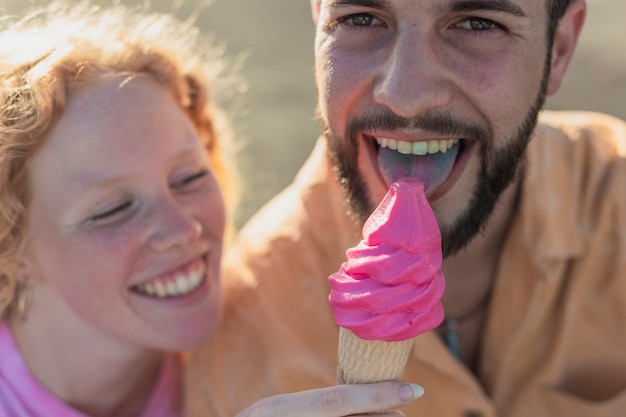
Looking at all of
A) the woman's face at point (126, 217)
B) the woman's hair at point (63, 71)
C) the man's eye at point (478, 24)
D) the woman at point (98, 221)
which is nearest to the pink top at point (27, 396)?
the woman at point (98, 221)

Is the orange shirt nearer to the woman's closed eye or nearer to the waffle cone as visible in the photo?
the woman's closed eye

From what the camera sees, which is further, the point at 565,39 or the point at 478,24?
the point at 565,39

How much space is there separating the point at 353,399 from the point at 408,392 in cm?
14

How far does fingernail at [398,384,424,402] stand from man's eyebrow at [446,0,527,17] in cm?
114

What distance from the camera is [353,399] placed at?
2127 mm

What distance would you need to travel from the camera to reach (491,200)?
2807 mm

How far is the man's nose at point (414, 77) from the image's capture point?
2.44 meters

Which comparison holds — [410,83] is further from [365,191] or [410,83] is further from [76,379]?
[76,379]

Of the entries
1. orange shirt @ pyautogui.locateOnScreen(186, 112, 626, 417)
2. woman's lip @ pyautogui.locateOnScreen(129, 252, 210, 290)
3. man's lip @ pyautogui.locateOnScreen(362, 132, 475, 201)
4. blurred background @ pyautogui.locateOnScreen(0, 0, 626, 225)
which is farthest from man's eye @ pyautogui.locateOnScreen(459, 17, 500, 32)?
blurred background @ pyautogui.locateOnScreen(0, 0, 626, 225)

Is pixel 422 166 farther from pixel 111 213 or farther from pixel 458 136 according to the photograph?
pixel 111 213

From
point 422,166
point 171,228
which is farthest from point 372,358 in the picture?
point 171,228

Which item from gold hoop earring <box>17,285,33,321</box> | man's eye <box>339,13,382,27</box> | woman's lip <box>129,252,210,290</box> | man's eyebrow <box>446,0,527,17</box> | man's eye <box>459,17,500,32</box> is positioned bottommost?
gold hoop earring <box>17,285,33,321</box>

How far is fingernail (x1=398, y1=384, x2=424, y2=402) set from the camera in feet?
6.88

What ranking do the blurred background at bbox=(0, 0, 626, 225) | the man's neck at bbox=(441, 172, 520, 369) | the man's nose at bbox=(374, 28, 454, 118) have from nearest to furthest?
the man's nose at bbox=(374, 28, 454, 118) < the man's neck at bbox=(441, 172, 520, 369) < the blurred background at bbox=(0, 0, 626, 225)
